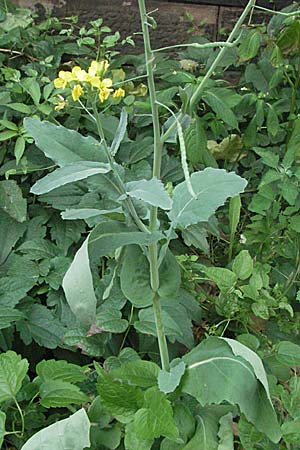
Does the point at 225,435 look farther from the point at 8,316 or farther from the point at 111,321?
the point at 8,316

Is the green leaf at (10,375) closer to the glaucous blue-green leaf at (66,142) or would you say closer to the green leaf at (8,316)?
the green leaf at (8,316)

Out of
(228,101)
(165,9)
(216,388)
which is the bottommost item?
(216,388)

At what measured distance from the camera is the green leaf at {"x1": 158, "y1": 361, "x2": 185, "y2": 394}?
2.90 feet

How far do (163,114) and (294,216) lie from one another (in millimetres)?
458

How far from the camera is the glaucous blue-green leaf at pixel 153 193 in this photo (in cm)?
75

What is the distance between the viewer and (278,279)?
148 cm

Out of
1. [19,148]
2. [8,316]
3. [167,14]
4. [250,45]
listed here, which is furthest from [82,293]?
[167,14]

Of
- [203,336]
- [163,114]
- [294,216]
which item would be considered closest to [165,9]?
[163,114]

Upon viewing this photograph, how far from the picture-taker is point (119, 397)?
983 millimetres

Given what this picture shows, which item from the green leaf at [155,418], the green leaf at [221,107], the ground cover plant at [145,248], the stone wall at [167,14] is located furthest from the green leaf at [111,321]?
the stone wall at [167,14]

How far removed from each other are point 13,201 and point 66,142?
529 millimetres

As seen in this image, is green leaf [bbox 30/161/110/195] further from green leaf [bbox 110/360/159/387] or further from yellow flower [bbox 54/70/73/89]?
green leaf [bbox 110/360/159/387]

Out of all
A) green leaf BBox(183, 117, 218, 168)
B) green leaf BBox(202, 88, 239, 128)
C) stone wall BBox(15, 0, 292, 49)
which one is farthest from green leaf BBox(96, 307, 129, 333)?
stone wall BBox(15, 0, 292, 49)

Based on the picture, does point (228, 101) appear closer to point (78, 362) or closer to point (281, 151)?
point (281, 151)
